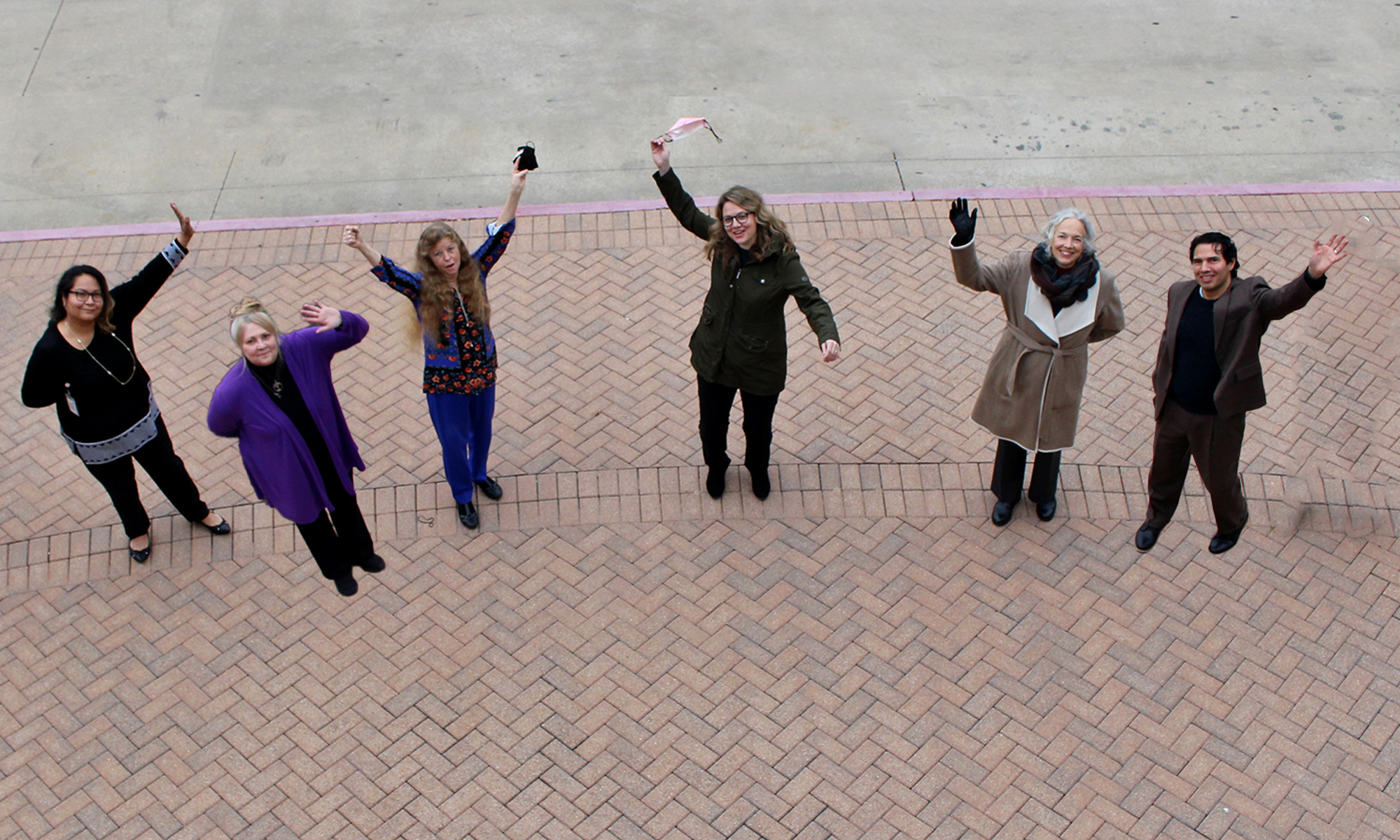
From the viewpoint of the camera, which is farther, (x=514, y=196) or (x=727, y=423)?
(x=727, y=423)

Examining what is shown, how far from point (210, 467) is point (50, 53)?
562 centimetres

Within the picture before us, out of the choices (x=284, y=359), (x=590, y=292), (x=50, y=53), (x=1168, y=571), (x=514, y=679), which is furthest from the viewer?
(x=50, y=53)

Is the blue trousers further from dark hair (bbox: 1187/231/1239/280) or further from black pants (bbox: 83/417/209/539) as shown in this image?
dark hair (bbox: 1187/231/1239/280)

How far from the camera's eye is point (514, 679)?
5414 mm

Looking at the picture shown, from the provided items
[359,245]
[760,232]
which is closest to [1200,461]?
[760,232]

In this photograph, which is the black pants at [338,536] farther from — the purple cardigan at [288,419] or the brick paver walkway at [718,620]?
the brick paver walkway at [718,620]

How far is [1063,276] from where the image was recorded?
514 cm

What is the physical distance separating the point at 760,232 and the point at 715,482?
1546 millimetres

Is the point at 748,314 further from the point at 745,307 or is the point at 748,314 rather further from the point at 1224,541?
the point at 1224,541

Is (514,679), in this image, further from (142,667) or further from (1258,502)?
(1258,502)

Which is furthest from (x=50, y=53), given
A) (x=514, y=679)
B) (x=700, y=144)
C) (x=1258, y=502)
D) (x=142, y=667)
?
(x=1258, y=502)

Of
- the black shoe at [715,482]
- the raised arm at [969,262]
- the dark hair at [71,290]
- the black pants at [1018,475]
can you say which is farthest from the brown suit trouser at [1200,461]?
the dark hair at [71,290]

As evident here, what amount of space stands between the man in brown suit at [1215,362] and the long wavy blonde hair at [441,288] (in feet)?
9.99

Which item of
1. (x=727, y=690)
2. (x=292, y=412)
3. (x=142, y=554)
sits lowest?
(x=142, y=554)
